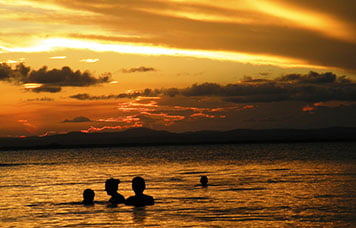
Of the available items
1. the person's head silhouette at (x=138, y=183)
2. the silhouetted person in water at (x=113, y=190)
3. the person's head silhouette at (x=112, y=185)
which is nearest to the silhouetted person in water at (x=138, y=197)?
the person's head silhouette at (x=138, y=183)

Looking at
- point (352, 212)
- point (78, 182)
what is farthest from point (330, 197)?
point (78, 182)

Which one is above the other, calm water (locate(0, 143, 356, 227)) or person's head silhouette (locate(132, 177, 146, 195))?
person's head silhouette (locate(132, 177, 146, 195))

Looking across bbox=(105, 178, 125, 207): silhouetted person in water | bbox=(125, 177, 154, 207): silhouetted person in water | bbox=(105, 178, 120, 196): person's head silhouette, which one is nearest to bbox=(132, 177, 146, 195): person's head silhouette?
bbox=(125, 177, 154, 207): silhouetted person in water

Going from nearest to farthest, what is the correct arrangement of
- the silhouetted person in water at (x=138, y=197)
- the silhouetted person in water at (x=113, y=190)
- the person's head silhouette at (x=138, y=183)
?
the person's head silhouette at (x=138, y=183) < the silhouetted person in water at (x=138, y=197) < the silhouetted person in water at (x=113, y=190)

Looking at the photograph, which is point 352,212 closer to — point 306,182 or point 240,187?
point 240,187

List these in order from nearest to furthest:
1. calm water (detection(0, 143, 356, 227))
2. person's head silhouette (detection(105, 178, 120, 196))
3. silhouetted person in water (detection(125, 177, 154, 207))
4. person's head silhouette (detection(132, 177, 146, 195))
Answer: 1. calm water (detection(0, 143, 356, 227))
2. person's head silhouette (detection(132, 177, 146, 195))
3. silhouetted person in water (detection(125, 177, 154, 207))
4. person's head silhouette (detection(105, 178, 120, 196))

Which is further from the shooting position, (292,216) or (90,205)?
(90,205)

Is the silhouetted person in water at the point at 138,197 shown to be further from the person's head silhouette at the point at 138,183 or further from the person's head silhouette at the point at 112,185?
the person's head silhouette at the point at 112,185

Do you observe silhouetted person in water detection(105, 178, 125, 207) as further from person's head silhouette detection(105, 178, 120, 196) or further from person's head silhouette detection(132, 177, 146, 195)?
person's head silhouette detection(132, 177, 146, 195)

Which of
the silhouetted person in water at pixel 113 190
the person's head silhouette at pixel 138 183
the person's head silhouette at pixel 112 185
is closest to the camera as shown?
the person's head silhouette at pixel 138 183

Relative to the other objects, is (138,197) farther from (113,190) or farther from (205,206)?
(205,206)

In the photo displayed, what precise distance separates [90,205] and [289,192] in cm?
2417

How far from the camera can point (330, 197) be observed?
65.2 m

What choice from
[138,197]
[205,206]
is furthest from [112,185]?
[205,206]
